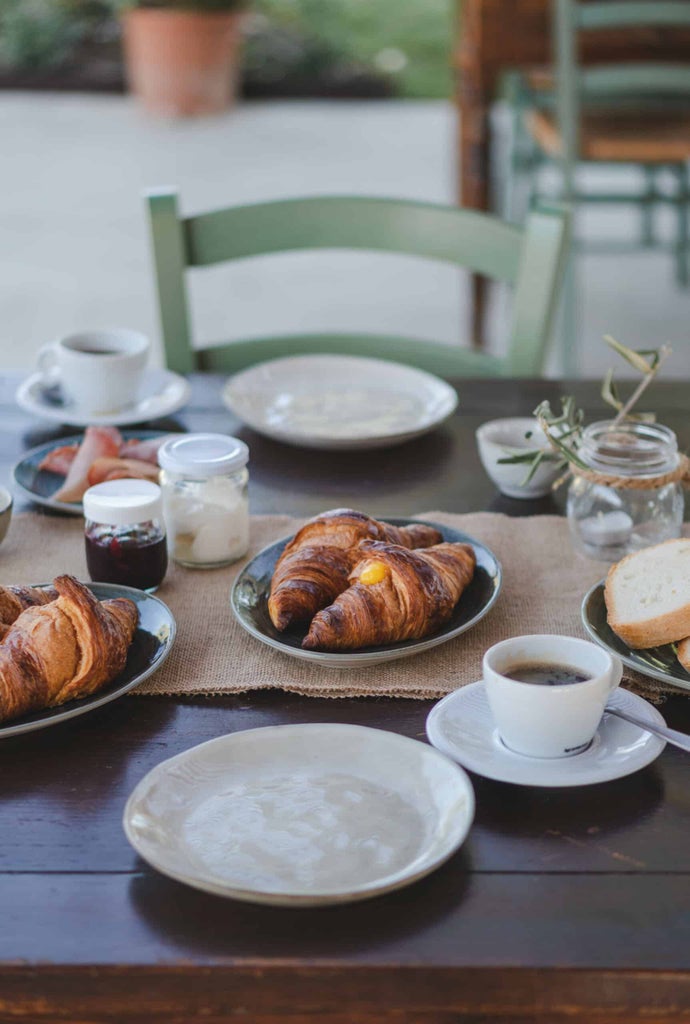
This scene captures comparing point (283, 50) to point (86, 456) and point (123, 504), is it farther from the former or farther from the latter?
point (123, 504)

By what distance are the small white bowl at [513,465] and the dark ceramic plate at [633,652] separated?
0.25m

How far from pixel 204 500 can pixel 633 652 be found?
1.34 ft

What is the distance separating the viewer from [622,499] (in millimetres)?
1153

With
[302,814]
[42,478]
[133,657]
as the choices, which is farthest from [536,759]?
[42,478]

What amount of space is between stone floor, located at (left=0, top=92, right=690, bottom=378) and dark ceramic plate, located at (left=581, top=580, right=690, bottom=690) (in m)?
2.81

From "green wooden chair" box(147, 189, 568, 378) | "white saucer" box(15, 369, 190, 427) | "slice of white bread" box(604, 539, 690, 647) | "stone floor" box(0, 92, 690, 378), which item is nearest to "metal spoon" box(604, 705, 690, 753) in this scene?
"slice of white bread" box(604, 539, 690, 647)

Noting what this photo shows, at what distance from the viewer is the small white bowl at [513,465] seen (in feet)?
4.17

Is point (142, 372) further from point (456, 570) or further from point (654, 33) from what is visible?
point (654, 33)

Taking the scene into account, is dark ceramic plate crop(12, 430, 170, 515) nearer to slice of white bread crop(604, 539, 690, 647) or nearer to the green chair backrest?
slice of white bread crop(604, 539, 690, 647)

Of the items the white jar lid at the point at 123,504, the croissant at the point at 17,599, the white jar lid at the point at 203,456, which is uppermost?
the white jar lid at the point at 203,456

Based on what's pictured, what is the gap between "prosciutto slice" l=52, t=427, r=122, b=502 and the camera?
1239 millimetres

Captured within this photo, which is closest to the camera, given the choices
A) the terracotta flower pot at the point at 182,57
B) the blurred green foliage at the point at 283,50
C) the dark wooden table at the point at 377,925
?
the dark wooden table at the point at 377,925

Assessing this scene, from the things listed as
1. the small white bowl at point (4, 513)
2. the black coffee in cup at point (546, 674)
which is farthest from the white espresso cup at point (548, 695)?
the small white bowl at point (4, 513)

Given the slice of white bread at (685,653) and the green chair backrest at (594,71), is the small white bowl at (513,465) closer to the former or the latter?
the slice of white bread at (685,653)
